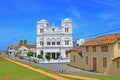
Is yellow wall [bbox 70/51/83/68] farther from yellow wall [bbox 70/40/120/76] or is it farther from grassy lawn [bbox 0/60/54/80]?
grassy lawn [bbox 0/60/54/80]

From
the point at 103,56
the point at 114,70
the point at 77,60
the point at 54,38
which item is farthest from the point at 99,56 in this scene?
the point at 54,38

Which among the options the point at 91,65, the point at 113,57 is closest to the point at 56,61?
the point at 91,65

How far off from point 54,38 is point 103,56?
49425mm

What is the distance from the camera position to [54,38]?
290ft

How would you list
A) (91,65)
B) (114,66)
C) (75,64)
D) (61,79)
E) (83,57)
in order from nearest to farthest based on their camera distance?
(61,79), (114,66), (91,65), (83,57), (75,64)

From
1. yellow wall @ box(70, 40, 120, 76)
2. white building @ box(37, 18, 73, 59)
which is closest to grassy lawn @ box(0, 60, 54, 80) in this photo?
yellow wall @ box(70, 40, 120, 76)

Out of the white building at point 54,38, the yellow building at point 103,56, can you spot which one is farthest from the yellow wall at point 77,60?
the white building at point 54,38

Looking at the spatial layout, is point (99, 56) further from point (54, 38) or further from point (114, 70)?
point (54, 38)

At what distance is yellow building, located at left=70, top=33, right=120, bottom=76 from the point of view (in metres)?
37.2

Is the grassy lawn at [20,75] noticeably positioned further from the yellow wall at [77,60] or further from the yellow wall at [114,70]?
the yellow wall at [77,60]

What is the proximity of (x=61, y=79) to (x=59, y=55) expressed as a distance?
64.3m

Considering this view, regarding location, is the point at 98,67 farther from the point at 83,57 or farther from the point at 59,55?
the point at 59,55

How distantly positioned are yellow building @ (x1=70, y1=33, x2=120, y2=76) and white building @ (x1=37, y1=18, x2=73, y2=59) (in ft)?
125

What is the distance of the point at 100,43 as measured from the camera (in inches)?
1618
